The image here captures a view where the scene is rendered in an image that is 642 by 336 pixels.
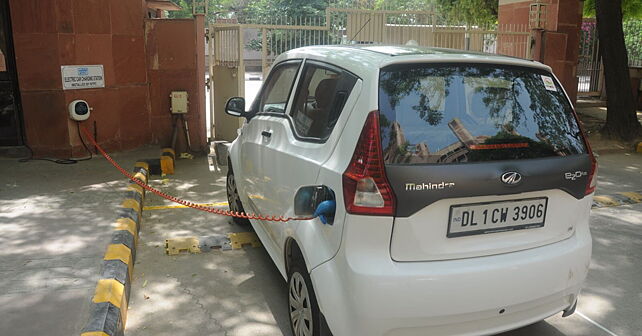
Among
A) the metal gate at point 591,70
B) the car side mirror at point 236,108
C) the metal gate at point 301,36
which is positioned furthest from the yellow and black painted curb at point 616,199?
the metal gate at point 591,70

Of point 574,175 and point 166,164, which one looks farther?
point 166,164

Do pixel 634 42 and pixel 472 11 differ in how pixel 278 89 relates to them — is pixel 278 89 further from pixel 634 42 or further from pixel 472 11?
pixel 472 11

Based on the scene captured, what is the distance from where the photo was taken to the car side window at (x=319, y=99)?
118 inches

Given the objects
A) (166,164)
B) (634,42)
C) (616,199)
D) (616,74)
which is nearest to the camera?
(616,199)

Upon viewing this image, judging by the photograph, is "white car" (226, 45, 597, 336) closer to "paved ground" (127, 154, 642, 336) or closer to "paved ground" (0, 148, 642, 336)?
"paved ground" (127, 154, 642, 336)

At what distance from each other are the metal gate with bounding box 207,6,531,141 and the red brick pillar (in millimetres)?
719

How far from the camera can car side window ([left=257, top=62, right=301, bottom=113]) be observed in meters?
3.99

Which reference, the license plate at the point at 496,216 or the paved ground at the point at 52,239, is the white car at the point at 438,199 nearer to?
the license plate at the point at 496,216

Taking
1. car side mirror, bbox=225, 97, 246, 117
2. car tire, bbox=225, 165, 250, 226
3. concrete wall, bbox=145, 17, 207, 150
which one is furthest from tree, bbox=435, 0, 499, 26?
car side mirror, bbox=225, 97, 246, 117

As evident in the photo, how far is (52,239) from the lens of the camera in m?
4.52

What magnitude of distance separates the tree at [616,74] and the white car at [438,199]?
8.54 meters

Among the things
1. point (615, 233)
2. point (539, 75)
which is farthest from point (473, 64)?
point (615, 233)

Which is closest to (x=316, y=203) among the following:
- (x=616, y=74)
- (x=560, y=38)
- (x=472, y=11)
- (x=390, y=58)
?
(x=390, y=58)

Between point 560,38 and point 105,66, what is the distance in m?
9.50
